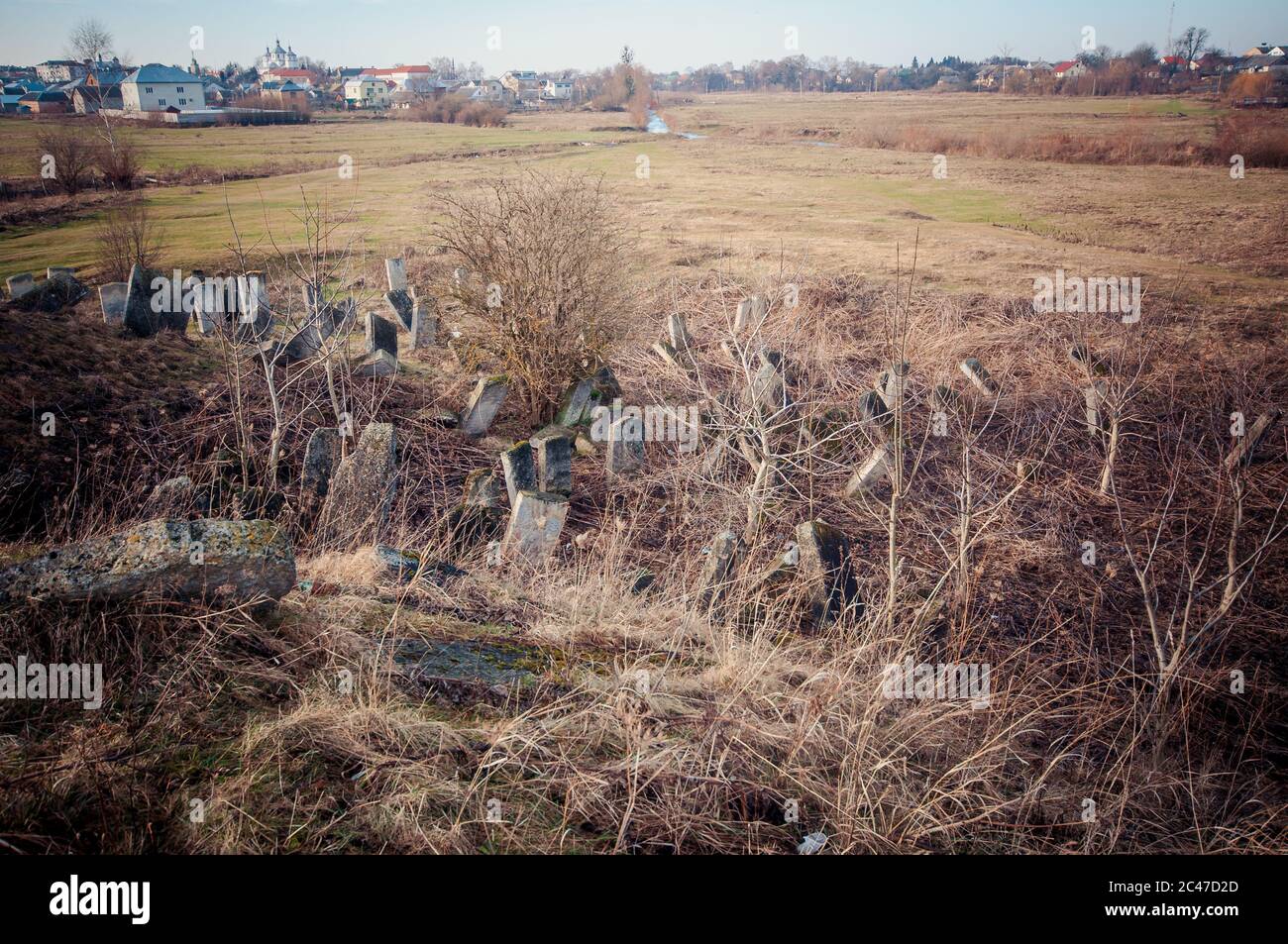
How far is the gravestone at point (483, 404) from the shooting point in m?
8.48

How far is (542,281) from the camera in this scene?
28.0 ft

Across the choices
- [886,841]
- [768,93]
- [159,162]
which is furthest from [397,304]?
[768,93]

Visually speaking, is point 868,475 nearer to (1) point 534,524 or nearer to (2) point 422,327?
(1) point 534,524

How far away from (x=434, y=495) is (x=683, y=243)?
10.9 metres

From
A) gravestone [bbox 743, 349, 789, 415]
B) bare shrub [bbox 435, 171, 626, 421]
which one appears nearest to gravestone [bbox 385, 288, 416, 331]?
bare shrub [bbox 435, 171, 626, 421]

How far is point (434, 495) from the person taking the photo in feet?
22.9

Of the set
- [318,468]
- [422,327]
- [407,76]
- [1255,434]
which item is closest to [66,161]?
[422,327]

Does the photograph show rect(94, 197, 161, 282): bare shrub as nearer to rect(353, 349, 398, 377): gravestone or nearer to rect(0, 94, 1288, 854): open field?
rect(0, 94, 1288, 854): open field

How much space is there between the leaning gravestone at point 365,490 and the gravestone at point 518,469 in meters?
0.96

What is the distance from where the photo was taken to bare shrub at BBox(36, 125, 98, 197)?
58.7 ft

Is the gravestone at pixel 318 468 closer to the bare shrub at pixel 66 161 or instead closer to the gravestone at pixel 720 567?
the gravestone at pixel 720 567

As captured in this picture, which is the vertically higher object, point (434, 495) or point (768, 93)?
point (768, 93)

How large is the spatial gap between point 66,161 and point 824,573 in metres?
21.8
